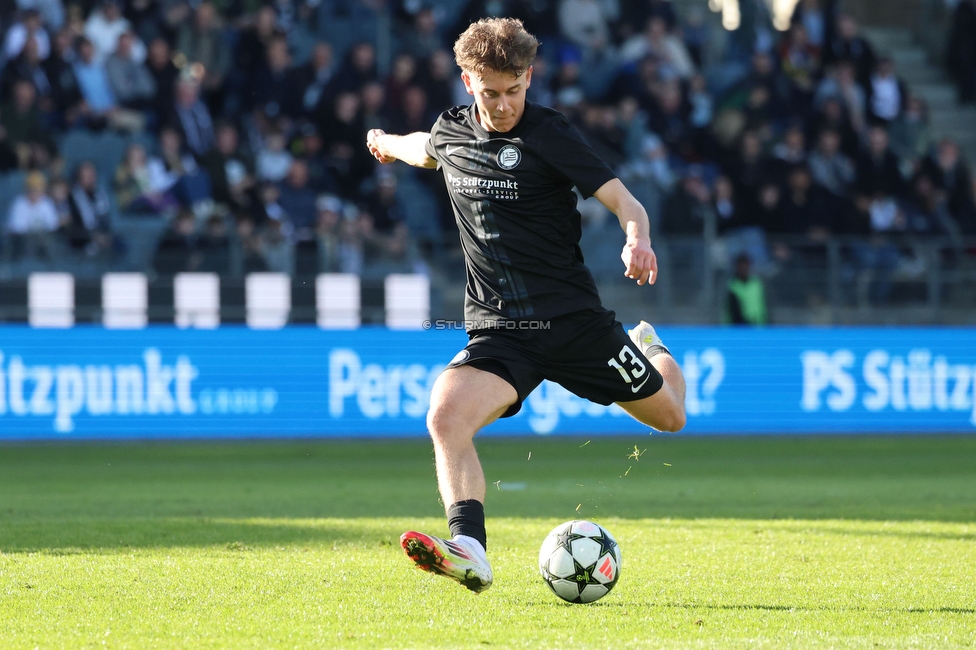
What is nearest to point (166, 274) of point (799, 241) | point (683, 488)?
point (683, 488)

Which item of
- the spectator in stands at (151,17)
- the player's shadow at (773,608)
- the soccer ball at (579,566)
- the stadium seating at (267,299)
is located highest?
the spectator in stands at (151,17)

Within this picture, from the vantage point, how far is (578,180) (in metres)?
5.73

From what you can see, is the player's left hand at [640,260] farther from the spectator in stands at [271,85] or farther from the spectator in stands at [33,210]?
the spectator in stands at [271,85]

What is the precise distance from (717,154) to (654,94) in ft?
4.00

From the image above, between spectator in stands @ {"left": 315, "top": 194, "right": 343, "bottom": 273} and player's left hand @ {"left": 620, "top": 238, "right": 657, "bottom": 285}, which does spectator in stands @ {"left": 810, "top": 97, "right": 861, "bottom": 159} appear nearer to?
spectator in stands @ {"left": 315, "top": 194, "right": 343, "bottom": 273}

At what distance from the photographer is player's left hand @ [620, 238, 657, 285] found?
5.33 meters

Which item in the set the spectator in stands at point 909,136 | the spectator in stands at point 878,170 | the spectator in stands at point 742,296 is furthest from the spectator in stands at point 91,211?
the spectator in stands at point 909,136

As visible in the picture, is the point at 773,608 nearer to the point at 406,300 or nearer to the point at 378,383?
the point at 378,383

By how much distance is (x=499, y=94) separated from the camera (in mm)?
5648

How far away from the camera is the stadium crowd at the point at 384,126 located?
1541 cm

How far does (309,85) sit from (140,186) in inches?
120

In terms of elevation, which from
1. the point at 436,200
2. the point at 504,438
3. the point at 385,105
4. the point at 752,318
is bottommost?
the point at 504,438

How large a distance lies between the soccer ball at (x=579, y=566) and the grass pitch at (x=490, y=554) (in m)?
0.07

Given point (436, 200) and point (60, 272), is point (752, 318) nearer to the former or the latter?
point (436, 200)
